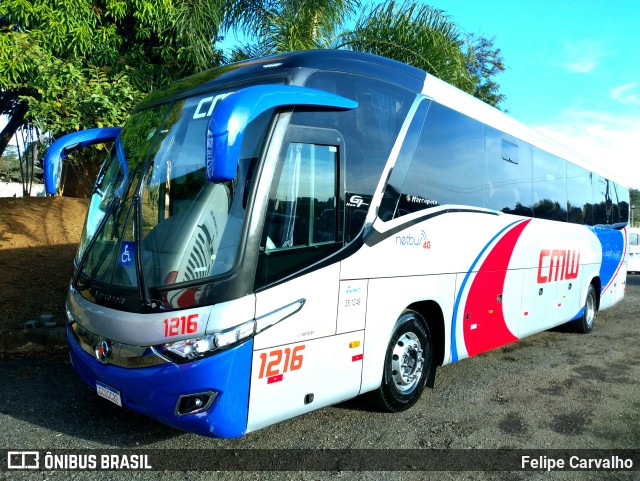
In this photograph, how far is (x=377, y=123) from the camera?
4.80 meters

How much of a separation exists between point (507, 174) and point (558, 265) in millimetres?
2244

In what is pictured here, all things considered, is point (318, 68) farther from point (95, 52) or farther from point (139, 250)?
point (95, 52)

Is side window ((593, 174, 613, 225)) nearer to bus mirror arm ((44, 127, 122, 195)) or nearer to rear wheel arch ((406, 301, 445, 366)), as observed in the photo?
rear wheel arch ((406, 301, 445, 366))

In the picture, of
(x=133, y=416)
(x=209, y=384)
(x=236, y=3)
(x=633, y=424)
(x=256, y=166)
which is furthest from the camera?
(x=236, y=3)

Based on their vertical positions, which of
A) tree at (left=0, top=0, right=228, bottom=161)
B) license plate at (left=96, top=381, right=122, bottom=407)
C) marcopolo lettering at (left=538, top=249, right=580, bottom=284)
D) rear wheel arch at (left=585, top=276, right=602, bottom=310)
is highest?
tree at (left=0, top=0, right=228, bottom=161)

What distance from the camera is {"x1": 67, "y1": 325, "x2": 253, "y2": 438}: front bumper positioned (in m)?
3.60

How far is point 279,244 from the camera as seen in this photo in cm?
395

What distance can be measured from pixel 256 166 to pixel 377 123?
4.75ft

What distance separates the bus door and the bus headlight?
13 cm

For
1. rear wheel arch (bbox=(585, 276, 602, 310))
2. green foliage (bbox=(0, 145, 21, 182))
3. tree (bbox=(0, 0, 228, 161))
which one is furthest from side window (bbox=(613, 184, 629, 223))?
green foliage (bbox=(0, 145, 21, 182))

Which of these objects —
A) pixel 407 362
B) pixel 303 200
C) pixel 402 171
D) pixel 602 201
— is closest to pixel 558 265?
pixel 602 201

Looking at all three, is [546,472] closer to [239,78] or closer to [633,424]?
[633,424]

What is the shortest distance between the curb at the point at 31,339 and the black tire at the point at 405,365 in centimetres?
425

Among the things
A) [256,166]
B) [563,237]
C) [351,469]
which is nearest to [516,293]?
[563,237]
